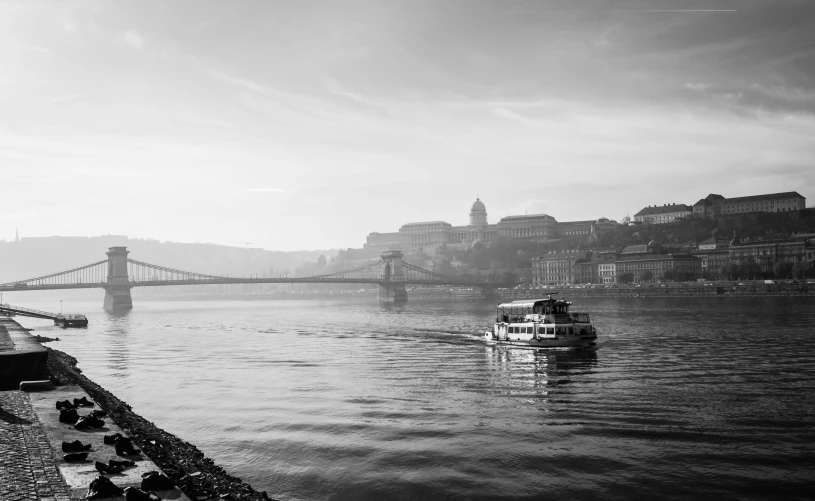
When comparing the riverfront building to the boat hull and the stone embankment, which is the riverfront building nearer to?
the boat hull

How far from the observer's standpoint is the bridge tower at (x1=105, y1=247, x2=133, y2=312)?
104 m

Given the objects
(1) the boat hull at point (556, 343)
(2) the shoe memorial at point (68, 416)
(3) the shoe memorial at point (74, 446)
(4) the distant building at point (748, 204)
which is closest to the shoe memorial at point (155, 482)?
(3) the shoe memorial at point (74, 446)

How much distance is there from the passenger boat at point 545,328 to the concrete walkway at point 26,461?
86.2 ft

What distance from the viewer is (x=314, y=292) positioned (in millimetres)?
196375

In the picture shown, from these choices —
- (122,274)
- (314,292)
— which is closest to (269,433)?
(122,274)

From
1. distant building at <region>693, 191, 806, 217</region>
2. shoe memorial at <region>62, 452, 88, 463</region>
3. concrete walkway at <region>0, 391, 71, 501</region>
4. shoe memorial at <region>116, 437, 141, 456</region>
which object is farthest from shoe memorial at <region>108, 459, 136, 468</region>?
distant building at <region>693, 191, 806, 217</region>

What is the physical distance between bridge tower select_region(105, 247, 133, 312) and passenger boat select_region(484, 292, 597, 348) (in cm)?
7685

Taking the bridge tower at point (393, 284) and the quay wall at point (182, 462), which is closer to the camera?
the quay wall at point (182, 462)

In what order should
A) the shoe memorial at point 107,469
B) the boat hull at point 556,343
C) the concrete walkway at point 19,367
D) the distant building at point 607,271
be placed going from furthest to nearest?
the distant building at point 607,271
the boat hull at point 556,343
the concrete walkway at point 19,367
the shoe memorial at point 107,469

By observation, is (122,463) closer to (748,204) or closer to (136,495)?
(136,495)

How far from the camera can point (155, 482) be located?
9.49 meters

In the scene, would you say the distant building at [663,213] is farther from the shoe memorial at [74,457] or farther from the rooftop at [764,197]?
the shoe memorial at [74,457]

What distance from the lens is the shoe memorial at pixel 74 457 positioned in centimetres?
1030

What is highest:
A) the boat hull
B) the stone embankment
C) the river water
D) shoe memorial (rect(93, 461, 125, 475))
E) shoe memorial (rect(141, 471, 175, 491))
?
shoe memorial (rect(93, 461, 125, 475))
